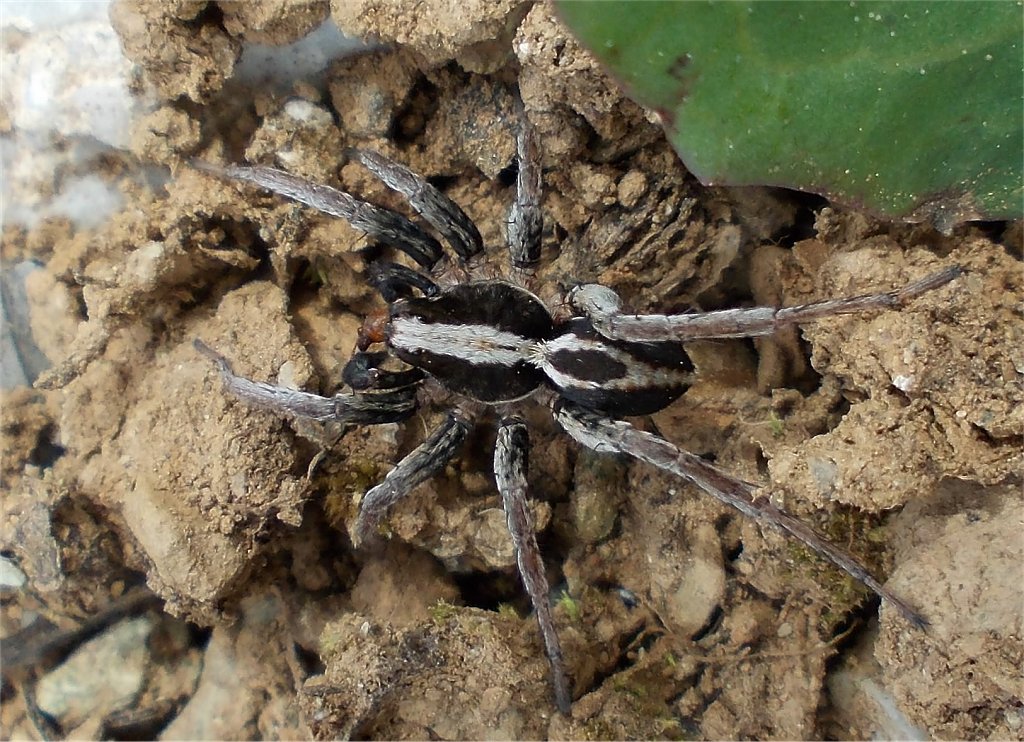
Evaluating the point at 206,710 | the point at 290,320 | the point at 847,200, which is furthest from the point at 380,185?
the point at 206,710

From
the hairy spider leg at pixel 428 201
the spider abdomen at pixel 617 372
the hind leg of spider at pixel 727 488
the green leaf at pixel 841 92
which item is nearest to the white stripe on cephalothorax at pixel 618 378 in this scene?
the spider abdomen at pixel 617 372

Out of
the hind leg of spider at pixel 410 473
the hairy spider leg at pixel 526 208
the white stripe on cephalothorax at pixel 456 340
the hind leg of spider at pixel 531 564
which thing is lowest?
the hind leg of spider at pixel 531 564

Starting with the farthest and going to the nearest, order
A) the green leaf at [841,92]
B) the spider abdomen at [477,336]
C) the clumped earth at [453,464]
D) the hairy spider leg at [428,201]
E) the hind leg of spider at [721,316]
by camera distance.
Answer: the spider abdomen at [477,336] < the hairy spider leg at [428,201] < the clumped earth at [453,464] < the hind leg of spider at [721,316] < the green leaf at [841,92]

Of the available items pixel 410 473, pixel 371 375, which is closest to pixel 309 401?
pixel 371 375

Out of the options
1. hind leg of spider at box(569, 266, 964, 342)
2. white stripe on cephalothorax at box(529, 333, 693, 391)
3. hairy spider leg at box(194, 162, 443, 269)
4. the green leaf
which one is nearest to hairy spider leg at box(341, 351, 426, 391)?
hairy spider leg at box(194, 162, 443, 269)

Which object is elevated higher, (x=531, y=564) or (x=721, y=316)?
(x=721, y=316)

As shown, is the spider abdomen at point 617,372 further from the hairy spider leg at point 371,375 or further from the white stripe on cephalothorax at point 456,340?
the hairy spider leg at point 371,375

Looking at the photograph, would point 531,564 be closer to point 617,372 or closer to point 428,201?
point 617,372

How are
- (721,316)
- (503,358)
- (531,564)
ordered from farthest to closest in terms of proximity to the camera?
(503,358) < (531,564) < (721,316)
